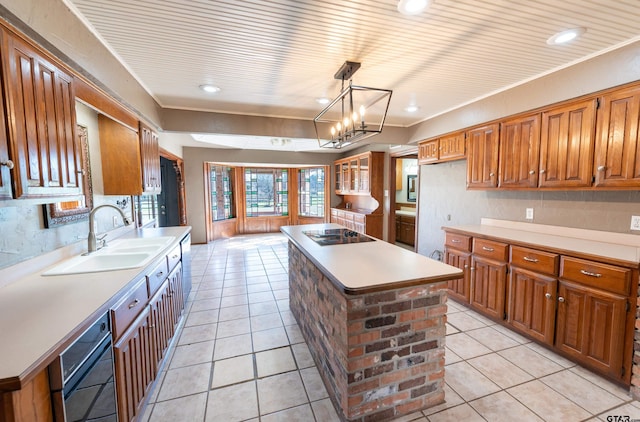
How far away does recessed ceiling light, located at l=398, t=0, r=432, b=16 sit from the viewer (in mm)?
1464

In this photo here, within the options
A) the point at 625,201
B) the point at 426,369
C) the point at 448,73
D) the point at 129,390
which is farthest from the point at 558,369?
the point at 129,390

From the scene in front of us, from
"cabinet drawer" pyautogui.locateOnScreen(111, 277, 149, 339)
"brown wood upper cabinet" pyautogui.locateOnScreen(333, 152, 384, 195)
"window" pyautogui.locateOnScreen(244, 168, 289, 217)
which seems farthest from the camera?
"window" pyautogui.locateOnScreen(244, 168, 289, 217)

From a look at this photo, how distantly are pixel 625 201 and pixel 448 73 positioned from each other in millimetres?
1762

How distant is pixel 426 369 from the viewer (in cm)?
163

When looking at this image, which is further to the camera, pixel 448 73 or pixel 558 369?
pixel 448 73

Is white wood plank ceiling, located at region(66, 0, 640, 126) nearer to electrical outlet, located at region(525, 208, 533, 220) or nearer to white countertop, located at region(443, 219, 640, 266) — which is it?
electrical outlet, located at region(525, 208, 533, 220)

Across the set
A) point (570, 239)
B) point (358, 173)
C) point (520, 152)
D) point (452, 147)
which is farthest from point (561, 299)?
point (358, 173)

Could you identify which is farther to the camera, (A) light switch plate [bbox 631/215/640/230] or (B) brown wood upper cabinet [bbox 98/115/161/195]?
(B) brown wood upper cabinet [bbox 98/115/161/195]

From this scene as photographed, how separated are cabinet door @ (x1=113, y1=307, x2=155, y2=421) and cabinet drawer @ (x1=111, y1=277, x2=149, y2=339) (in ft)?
0.15

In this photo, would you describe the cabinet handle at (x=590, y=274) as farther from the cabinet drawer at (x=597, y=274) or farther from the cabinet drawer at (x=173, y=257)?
the cabinet drawer at (x=173, y=257)

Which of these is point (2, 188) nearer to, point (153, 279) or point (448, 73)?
point (153, 279)

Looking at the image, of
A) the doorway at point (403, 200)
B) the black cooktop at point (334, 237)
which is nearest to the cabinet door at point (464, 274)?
the black cooktop at point (334, 237)

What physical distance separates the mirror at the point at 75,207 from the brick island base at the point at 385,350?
5.73ft

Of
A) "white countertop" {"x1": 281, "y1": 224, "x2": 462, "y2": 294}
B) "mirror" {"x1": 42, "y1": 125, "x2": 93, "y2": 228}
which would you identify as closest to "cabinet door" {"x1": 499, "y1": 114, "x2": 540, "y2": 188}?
"white countertop" {"x1": 281, "y1": 224, "x2": 462, "y2": 294}
